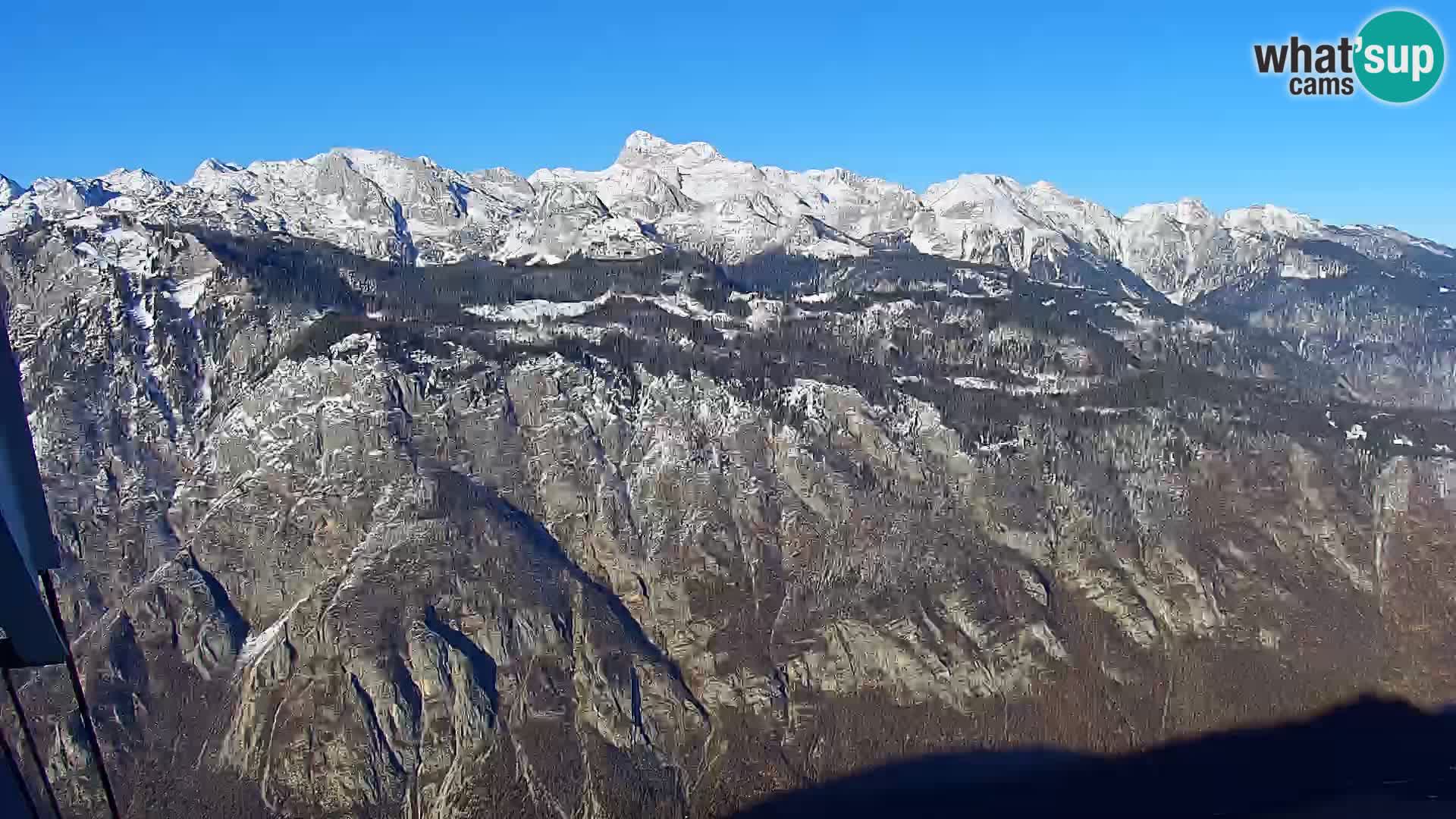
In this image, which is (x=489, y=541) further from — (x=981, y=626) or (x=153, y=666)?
(x=981, y=626)

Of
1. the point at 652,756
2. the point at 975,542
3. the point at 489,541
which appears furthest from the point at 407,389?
the point at 975,542

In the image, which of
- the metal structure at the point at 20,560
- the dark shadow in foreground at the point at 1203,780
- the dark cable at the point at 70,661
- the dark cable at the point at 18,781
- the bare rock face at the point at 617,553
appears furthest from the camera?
the bare rock face at the point at 617,553

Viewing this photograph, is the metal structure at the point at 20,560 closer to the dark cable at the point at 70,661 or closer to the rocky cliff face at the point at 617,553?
the dark cable at the point at 70,661

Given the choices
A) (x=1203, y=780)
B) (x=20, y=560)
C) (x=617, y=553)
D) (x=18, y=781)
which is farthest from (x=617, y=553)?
(x=20, y=560)

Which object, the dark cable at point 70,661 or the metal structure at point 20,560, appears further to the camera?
the dark cable at point 70,661

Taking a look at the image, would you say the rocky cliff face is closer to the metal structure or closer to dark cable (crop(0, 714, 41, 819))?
dark cable (crop(0, 714, 41, 819))

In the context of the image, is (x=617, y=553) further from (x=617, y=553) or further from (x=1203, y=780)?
(x=1203, y=780)

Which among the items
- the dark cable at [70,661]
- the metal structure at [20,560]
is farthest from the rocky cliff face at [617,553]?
the metal structure at [20,560]
